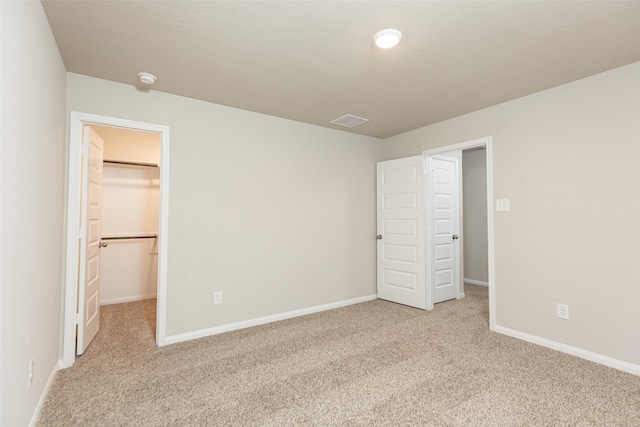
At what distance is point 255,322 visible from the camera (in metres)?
3.52

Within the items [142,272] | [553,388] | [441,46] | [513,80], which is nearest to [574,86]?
[513,80]

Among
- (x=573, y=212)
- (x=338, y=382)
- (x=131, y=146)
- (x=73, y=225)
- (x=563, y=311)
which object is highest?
(x=131, y=146)

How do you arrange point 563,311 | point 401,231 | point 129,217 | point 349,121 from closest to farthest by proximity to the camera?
point 563,311 → point 349,121 → point 401,231 → point 129,217

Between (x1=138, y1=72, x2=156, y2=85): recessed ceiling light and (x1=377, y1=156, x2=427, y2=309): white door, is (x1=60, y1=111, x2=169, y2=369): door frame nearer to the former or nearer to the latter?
(x1=138, y1=72, x2=156, y2=85): recessed ceiling light

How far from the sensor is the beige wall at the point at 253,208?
3047 millimetres

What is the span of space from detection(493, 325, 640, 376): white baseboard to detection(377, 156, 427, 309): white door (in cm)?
106

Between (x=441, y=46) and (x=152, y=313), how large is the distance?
432 cm

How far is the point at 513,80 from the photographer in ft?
Answer: 9.00

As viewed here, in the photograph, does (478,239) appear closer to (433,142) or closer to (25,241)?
(433,142)

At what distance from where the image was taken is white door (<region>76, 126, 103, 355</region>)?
8.84 ft

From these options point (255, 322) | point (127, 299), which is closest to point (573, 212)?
point (255, 322)

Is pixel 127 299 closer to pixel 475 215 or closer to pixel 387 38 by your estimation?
pixel 387 38

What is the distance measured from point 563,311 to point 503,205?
3.66 ft

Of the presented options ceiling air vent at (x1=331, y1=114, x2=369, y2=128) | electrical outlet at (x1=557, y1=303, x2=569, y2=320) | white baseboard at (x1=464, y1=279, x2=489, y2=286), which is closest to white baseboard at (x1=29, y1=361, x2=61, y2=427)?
ceiling air vent at (x1=331, y1=114, x2=369, y2=128)
